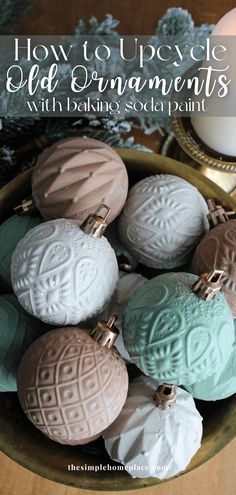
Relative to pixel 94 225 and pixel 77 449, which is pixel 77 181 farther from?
pixel 77 449

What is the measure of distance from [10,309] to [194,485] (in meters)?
0.27

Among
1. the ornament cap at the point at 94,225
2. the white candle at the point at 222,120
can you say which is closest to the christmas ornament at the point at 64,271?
the ornament cap at the point at 94,225

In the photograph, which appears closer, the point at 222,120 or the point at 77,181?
the point at 77,181

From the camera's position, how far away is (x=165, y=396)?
0.41 meters

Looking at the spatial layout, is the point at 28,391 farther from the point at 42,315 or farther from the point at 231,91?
the point at 231,91

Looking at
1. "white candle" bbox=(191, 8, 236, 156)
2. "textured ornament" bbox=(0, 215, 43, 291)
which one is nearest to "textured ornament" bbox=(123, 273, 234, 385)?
"textured ornament" bbox=(0, 215, 43, 291)

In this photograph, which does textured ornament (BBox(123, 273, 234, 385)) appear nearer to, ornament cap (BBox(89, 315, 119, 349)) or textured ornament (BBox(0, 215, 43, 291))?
ornament cap (BBox(89, 315, 119, 349))

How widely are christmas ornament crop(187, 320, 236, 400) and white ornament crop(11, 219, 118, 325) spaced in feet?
0.33

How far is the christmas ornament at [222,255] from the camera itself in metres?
0.43

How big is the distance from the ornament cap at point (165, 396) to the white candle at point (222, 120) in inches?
11.1

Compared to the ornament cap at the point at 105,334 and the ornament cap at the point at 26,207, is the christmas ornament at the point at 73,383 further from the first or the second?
the ornament cap at the point at 26,207

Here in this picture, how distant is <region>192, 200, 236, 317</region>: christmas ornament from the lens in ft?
1.39

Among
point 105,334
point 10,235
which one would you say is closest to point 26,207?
point 10,235

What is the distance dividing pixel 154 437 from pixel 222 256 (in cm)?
14
